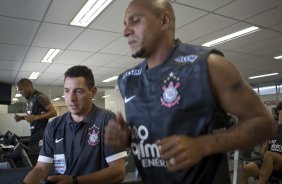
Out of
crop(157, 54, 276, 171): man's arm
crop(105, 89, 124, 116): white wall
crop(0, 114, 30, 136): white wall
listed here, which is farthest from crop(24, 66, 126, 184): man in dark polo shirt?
crop(105, 89, 124, 116): white wall

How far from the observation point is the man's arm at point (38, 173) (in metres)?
1.55

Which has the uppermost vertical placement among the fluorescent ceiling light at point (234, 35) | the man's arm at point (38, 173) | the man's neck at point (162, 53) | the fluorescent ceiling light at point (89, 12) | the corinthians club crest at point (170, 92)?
the fluorescent ceiling light at point (89, 12)

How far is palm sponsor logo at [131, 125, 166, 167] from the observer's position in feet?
3.42

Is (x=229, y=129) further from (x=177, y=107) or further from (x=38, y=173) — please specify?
(x=38, y=173)

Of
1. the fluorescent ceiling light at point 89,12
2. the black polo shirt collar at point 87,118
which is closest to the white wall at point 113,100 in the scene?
the fluorescent ceiling light at point 89,12

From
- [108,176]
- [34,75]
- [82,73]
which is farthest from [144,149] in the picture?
[34,75]

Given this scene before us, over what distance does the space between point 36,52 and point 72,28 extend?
1.74m

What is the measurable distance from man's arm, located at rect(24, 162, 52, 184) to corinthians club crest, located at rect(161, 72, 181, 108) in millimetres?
990

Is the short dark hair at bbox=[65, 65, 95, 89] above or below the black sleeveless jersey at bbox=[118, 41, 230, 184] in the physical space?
above

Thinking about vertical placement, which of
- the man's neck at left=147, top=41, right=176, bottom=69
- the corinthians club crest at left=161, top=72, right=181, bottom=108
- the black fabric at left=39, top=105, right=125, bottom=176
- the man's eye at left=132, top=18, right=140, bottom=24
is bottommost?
the black fabric at left=39, top=105, right=125, bottom=176

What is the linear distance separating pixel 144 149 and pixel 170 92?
0.26 meters

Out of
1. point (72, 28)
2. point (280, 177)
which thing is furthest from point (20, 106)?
point (280, 177)

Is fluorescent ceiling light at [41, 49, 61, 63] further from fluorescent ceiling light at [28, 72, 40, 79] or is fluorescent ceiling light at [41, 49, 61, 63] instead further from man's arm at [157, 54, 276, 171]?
man's arm at [157, 54, 276, 171]

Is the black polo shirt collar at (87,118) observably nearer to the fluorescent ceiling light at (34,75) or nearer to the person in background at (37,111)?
the person in background at (37,111)
